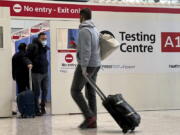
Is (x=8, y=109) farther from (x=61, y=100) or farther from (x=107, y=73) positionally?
(x=107, y=73)

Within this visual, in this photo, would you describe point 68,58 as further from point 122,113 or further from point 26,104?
point 122,113

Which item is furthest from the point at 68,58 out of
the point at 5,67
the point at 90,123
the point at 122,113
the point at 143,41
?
the point at 122,113

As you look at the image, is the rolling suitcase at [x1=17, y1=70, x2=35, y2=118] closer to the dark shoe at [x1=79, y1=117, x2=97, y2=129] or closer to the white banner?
the white banner

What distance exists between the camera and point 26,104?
8.03m

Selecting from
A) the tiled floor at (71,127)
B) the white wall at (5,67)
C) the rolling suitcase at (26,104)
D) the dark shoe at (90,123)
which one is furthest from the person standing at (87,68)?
the white wall at (5,67)

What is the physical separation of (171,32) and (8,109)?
3.93 metres

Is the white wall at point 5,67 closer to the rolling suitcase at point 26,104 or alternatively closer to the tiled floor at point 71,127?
the rolling suitcase at point 26,104

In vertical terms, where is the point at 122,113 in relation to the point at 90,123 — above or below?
above

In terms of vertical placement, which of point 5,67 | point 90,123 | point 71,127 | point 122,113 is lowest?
point 71,127

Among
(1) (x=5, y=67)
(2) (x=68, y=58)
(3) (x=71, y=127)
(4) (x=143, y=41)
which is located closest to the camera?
(3) (x=71, y=127)

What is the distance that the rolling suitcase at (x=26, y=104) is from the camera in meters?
8.02

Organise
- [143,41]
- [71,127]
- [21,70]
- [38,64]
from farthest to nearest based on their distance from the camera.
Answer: [143,41]
[21,70]
[38,64]
[71,127]

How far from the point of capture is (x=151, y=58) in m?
9.25

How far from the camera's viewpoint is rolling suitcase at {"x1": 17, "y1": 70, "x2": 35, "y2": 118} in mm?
8016
